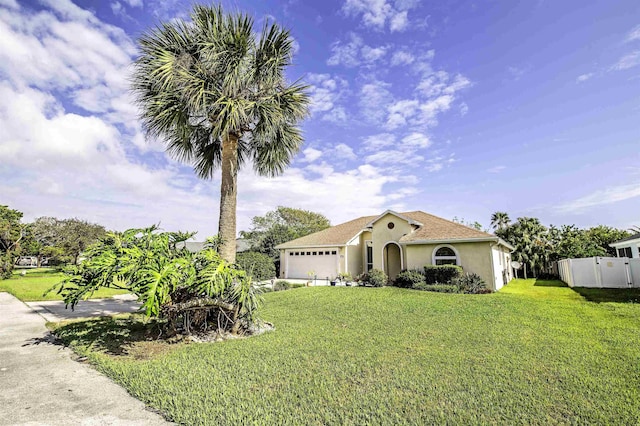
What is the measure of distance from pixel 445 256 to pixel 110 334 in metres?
17.0

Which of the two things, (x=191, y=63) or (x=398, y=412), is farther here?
(x=191, y=63)

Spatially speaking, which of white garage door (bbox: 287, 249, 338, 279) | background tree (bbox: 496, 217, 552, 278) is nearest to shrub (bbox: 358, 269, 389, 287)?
white garage door (bbox: 287, 249, 338, 279)

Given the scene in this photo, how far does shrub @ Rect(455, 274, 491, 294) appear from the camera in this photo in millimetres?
15898

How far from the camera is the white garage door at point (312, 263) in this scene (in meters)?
24.0

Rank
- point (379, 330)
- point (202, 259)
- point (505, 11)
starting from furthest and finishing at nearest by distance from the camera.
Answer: point (505, 11)
point (379, 330)
point (202, 259)

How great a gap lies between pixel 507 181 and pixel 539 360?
16.2 metres

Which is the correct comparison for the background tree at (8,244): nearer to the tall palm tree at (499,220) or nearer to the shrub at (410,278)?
the shrub at (410,278)

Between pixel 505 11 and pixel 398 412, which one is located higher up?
pixel 505 11

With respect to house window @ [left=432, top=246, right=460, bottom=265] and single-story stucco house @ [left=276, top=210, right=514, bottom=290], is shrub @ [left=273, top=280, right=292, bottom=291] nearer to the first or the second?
single-story stucco house @ [left=276, top=210, right=514, bottom=290]

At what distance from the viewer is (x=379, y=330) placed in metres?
8.27

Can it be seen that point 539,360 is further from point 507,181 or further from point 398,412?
point 507,181

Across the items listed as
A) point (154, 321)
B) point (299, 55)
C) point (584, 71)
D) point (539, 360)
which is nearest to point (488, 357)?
point (539, 360)

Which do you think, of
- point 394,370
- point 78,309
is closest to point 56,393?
point 394,370

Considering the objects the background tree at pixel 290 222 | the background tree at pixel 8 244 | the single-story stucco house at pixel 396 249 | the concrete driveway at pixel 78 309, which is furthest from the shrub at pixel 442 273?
the background tree at pixel 8 244
